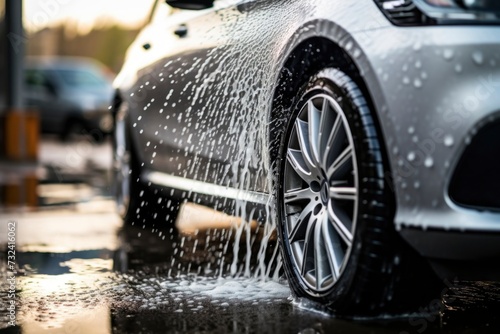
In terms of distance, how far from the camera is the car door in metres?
4.73

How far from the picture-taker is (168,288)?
185 inches

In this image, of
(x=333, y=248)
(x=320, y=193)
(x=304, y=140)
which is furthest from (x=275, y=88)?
(x=333, y=248)

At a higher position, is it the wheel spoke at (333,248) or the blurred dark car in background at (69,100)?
the blurred dark car in background at (69,100)

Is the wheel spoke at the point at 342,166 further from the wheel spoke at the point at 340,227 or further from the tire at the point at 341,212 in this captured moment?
the wheel spoke at the point at 340,227

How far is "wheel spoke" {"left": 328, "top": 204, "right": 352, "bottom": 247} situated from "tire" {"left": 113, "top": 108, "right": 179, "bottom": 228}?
299 cm

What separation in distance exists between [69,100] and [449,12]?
19.5 m

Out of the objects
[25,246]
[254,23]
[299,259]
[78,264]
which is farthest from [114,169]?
[299,259]

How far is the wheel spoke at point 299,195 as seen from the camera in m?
4.00

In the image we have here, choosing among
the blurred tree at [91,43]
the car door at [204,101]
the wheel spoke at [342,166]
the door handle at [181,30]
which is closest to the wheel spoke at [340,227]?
the wheel spoke at [342,166]

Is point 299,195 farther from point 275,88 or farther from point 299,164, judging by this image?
point 275,88

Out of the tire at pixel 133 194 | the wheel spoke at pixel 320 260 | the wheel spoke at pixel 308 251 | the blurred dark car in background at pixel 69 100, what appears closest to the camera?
the wheel spoke at pixel 320 260

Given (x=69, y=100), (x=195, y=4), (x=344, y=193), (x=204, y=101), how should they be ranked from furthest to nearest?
1. (x=69, y=100)
2. (x=204, y=101)
3. (x=195, y=4)
4. (x=344, y=193)

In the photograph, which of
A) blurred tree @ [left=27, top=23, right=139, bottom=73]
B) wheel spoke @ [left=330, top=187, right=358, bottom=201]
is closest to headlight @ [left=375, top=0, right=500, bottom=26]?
wheel spoke @ [left=330, top=187, right=358, bottom=201]

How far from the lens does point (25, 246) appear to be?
626cm
